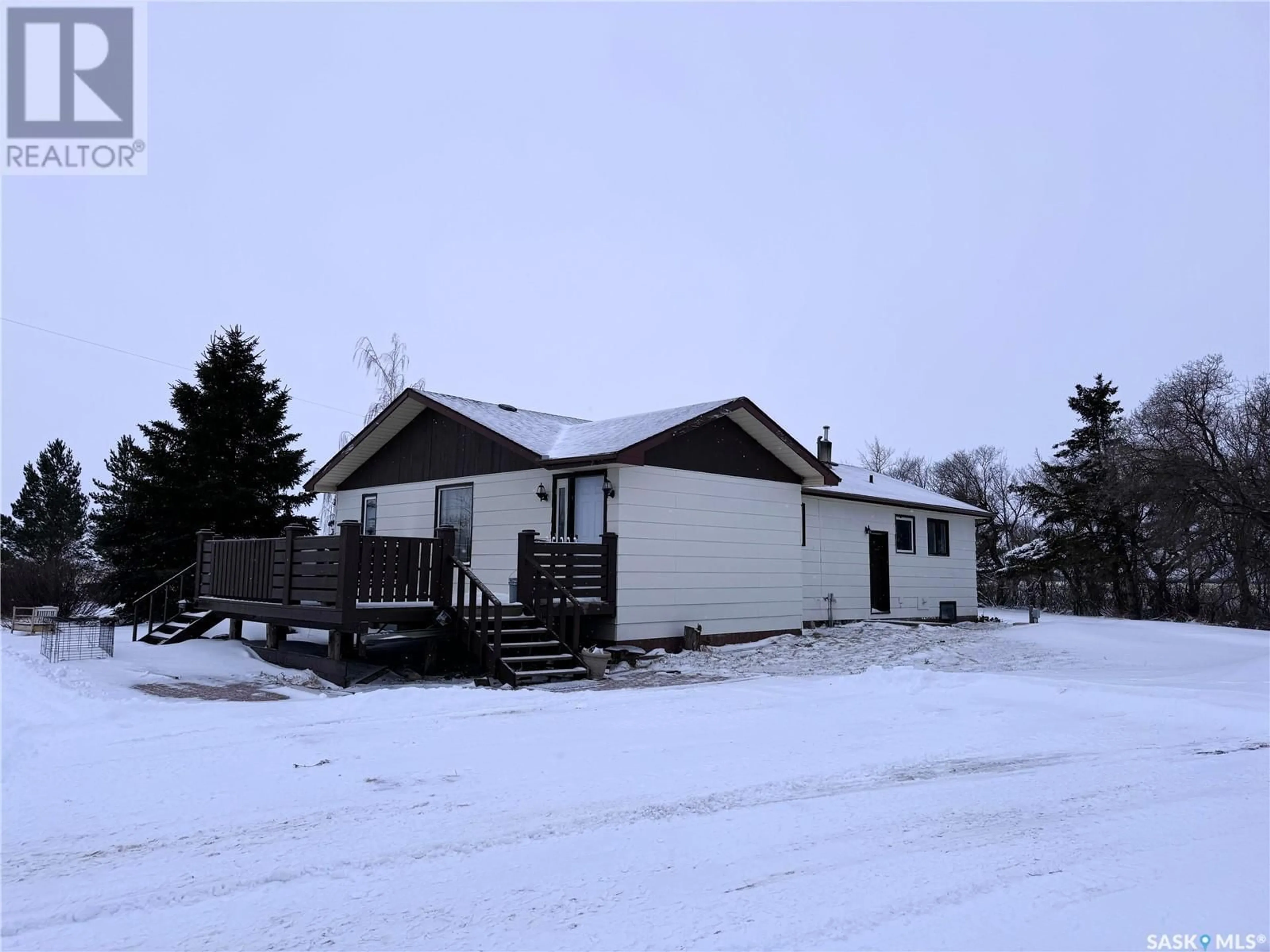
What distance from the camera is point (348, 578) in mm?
10711

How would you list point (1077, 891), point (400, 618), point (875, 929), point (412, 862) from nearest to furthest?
1. point (875, 929)
2. point (1077, 891)
3. point (412, 862)
4. point (400, 618)

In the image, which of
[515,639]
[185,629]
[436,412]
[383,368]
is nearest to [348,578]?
[515,639]

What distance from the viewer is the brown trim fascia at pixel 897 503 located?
1752 cm

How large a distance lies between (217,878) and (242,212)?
37.5 m

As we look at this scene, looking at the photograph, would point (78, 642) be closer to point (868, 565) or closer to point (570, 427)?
point (570, 427)

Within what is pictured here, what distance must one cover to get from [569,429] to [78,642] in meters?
8.45

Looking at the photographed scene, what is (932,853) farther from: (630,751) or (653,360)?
(653,360)

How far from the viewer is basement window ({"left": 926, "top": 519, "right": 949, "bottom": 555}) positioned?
2116 cm

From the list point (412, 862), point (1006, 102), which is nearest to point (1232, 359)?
point (1006, 102)

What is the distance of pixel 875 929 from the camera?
10.5ft

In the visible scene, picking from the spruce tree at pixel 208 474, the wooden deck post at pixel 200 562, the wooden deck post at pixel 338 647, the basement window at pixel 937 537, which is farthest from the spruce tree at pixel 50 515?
the basement window at pixel 937 537

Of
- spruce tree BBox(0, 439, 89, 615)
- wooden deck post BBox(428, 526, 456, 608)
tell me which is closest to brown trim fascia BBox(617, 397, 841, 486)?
wooden deck post BBox(428, 526, 456, 608)

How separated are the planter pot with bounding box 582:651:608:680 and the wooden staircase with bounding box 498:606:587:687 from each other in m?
0.08

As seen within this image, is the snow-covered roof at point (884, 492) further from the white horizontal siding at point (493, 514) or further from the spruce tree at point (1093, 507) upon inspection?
the spruce tree at point (1093, 507)
